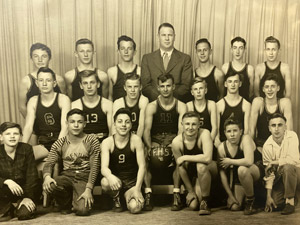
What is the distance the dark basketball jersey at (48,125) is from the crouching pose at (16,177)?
0.11 meters

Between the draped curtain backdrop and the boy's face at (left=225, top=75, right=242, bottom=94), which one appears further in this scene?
the boy's face at (left=225, top=75, right=242, bottom=94)

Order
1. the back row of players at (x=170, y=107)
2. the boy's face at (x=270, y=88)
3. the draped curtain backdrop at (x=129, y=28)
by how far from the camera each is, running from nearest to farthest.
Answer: the draped curtain backdrop at (x=129, y=28)
the back row of players at (x=170, y=107)
the boy's face at (x=270, y=88)

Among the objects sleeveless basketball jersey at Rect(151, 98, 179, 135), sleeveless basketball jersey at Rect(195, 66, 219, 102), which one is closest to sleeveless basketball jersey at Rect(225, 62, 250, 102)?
sleeveless basketball jersey at Rect(195, 66, 219, 102)

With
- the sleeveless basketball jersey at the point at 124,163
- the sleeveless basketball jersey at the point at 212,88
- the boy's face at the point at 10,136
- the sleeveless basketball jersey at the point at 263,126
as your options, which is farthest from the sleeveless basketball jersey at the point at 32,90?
the sleeveless basketball jersey at the point at 263,126

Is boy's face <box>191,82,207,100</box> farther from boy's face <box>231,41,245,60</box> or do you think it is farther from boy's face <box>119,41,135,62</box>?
boy's face <box>119,41,135,62</box>

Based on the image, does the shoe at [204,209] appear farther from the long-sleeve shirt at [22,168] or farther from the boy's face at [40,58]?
the boy's face at [40,58]

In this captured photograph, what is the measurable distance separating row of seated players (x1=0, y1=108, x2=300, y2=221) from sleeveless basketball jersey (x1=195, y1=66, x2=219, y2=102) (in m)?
0.17

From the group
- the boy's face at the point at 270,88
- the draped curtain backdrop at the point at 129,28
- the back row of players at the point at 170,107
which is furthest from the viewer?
the boy's face at the point at 270,88

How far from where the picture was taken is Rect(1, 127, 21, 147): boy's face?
9.17 feet

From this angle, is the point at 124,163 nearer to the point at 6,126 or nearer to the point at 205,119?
the point at 205,119

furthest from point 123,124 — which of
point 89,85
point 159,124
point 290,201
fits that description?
point 290,201

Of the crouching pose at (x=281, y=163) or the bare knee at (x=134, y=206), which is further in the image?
the crouching pose at (x=281, y=163)

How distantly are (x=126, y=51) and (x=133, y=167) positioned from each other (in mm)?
788

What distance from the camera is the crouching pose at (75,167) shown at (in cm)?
282
